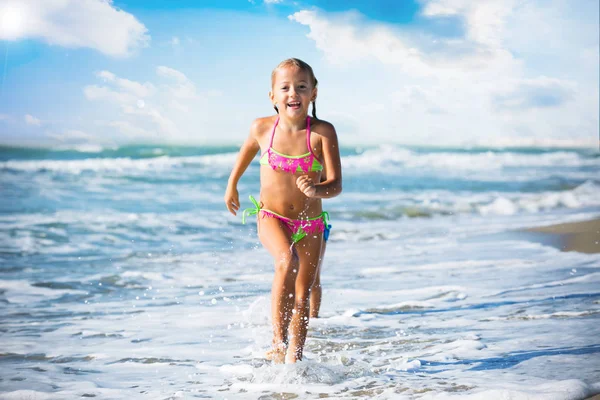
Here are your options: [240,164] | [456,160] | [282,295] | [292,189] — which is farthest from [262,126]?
[456,160]

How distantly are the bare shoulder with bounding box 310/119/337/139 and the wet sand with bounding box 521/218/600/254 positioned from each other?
369 centimetres

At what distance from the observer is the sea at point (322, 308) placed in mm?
2865

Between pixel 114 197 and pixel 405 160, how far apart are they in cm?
934

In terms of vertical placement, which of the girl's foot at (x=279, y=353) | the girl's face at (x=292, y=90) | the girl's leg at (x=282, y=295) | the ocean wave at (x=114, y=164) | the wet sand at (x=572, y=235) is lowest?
the girl's foot at (x=279, y=353)

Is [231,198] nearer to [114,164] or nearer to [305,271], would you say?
[305,271]

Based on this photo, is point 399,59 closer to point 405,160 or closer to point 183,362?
point 405,160

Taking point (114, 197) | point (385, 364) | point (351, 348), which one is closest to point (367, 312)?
point (351, 348)

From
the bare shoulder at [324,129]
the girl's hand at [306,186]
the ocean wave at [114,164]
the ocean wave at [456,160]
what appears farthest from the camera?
the ocean wave at [456,160]

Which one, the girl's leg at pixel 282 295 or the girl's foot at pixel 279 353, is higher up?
the girl's leg at pixel 282 295

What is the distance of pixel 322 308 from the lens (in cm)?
435

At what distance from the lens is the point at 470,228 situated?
8.23 metres

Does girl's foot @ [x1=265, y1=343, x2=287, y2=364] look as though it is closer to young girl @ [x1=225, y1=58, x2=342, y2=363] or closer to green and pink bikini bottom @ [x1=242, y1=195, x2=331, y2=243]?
young girl @ [x1=225, y1=58, x2=342, y2=363]

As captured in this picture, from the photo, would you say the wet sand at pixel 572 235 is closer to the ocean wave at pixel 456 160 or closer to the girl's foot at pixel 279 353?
the girl's foot at pixel 279 353

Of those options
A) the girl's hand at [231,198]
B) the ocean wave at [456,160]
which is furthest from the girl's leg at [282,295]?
the ocean wave at [456,160]
